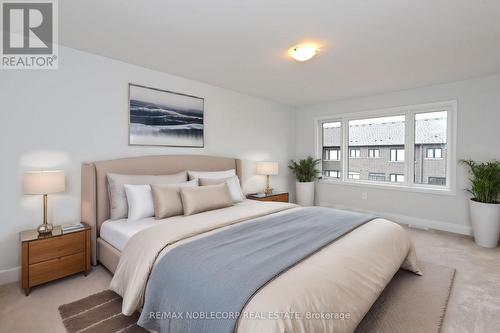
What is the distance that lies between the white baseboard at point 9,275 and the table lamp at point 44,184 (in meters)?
0.55

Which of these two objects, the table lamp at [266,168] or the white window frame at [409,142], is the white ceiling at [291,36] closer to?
the white window frame at [409,142]

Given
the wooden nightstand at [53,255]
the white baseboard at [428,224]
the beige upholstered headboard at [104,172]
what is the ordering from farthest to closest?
the white baseboard at [428,224] → the beige upholstered headboard at [104,172] → the wooden nightstand at [53,255]

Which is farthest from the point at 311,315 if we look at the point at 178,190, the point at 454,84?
the point at 454,84

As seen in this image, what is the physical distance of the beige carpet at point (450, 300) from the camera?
1.80 meters

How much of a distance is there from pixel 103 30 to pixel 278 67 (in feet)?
6.45

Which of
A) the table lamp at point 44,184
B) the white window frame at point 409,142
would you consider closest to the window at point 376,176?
the white window frame at point 409,142

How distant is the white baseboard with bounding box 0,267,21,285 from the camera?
7.68 ft

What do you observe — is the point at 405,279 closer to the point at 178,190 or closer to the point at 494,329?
the point at 494,329

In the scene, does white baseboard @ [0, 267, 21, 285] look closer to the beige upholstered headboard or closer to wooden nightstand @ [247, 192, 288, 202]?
the beige upholstered headboard

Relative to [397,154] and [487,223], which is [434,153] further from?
[487,223]

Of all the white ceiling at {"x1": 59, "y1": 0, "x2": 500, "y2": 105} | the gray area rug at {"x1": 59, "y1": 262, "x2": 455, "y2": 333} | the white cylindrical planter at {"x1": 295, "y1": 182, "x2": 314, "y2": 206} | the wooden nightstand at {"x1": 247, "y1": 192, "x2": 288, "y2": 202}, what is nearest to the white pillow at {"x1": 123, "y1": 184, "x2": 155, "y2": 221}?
the gray area rug at {"x1": 59, "y1": 262, "x2": 455, "y2": 333}

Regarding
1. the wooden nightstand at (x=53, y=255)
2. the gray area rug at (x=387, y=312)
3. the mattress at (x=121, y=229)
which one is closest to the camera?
the gray area rug at (x=387, y=312)

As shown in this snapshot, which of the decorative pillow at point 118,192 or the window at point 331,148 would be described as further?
the window at point 331,148

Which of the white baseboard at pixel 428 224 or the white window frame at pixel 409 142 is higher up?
the white window frame at pixel 409 142
